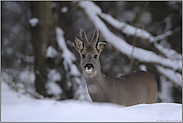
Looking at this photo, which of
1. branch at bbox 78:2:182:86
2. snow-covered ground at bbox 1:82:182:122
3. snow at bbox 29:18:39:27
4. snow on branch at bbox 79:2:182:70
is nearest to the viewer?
snow-covered ground at bbox 1:82:182:122

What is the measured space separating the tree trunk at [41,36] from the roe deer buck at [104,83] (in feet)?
8.30

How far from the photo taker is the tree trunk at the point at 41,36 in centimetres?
741

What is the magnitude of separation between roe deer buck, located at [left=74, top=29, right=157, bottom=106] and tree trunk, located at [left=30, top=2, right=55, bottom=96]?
8.30 ft

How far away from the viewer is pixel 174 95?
417 inches

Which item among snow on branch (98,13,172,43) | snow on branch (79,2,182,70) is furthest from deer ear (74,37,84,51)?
snow on branch (98,13,172,43)

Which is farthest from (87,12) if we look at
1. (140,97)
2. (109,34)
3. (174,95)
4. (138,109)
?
(174,95)

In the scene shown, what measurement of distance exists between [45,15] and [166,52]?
391 centimetres

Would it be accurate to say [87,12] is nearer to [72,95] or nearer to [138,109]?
[72,95]

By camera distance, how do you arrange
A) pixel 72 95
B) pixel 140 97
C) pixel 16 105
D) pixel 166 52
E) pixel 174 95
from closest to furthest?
pixel 16 105, pixel 140 97, pixel 166 52, pixel 72 95, pixel 174 95

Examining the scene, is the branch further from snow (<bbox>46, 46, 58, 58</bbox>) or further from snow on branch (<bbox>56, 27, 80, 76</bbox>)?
snow (<bbox>46, 46, 58, 58</bbox>)

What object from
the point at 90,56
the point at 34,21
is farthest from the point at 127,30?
the point at 34,21

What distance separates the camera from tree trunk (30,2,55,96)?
7.41m

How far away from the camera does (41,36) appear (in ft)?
24.4

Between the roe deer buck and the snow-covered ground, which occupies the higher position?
the roe deer buck
